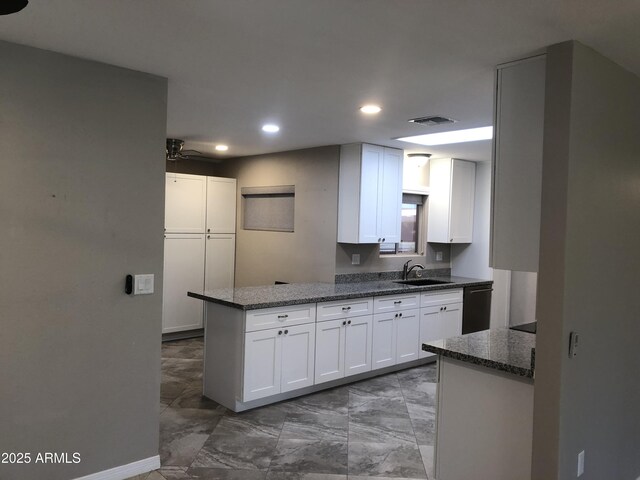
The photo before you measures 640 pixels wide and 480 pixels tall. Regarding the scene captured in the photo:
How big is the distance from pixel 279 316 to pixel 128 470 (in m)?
1.53

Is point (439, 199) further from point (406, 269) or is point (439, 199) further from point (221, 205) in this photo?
point (221, 205)

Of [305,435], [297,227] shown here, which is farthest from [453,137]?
[305,435]

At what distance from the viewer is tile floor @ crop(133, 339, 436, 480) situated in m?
2.96

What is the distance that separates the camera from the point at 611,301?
248cm

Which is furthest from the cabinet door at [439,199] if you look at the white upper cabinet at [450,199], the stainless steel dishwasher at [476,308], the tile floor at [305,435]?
the tile floor at [305,435]

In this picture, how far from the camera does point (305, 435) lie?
3.45 metres

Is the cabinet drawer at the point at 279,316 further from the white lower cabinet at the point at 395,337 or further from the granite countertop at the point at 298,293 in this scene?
the white lower cabinet at the point at 395,337

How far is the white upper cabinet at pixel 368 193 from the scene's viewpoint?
16.1 ft

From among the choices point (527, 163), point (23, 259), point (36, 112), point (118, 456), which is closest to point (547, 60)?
point (527, 163)

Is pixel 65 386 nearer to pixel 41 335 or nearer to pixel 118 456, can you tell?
pixel 41 335

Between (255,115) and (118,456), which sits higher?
(255,115)

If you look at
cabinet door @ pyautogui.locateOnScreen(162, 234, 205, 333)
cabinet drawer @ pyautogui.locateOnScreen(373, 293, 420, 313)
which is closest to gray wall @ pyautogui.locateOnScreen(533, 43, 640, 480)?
cabinet drawer @ pyautogui.locateOnScreen(373, 293, 420, 313)

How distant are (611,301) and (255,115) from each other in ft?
8.67

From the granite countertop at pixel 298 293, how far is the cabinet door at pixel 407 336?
0.27 meters
